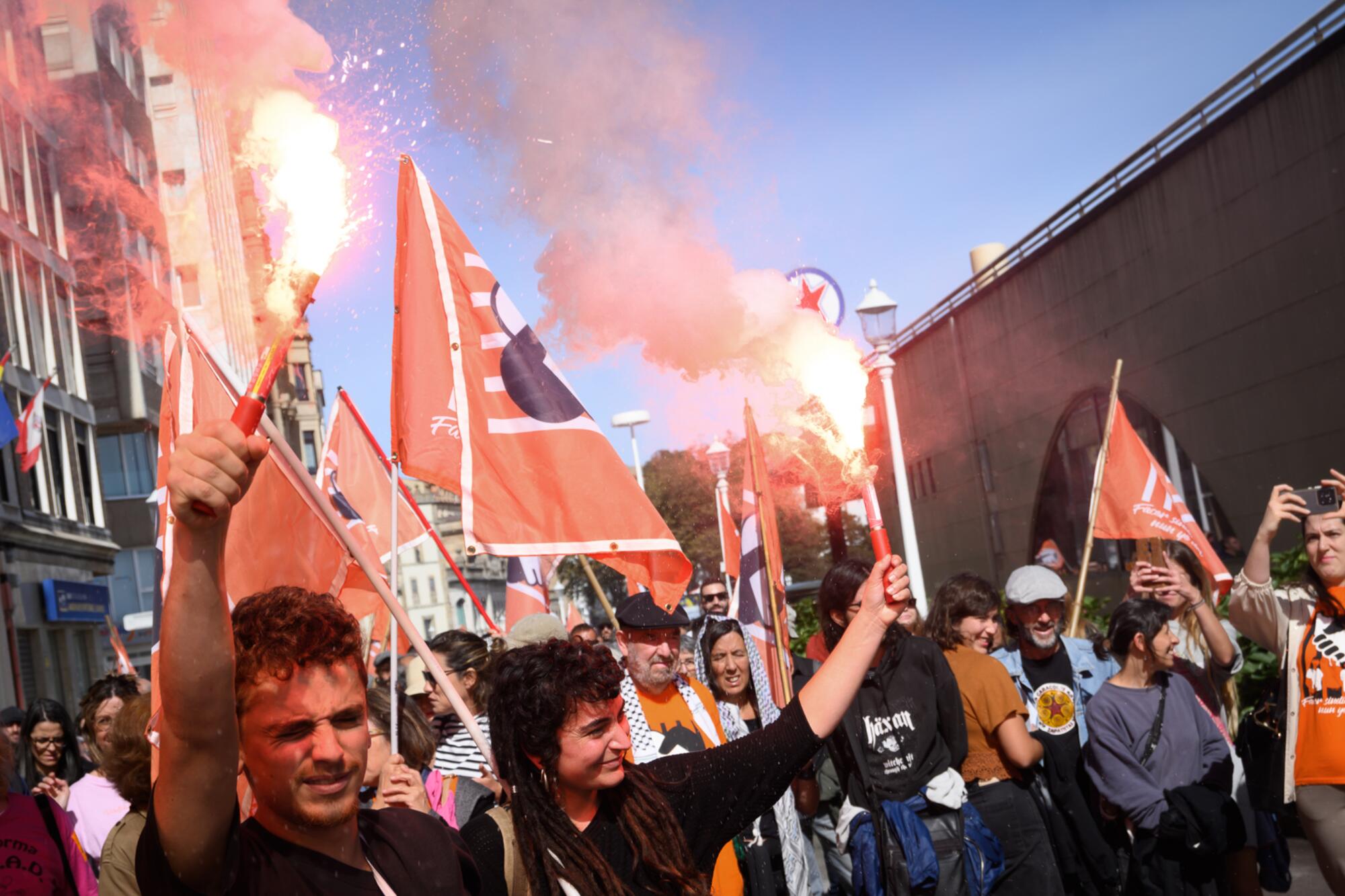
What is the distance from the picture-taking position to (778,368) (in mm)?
10023

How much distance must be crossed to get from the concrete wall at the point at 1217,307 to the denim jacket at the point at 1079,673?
28.0 feet

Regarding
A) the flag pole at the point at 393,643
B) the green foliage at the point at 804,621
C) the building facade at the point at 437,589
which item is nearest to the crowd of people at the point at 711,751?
the flag pole at the point at 393,643

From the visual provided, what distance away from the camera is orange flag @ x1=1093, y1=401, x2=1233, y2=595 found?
9305 millimetres

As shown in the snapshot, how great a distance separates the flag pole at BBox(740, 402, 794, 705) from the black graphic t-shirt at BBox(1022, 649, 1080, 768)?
1.25 m

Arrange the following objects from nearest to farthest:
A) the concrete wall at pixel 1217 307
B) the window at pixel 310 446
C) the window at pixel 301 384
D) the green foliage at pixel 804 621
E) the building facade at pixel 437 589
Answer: the concrete wall at pixel 1217 307
the green foliage at pixel 804 621
the window at pixel 301 384
the window at pixel 310 446
the building facade at pixel 437 589

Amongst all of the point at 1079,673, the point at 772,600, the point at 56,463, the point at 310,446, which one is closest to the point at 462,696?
the point at 772,600

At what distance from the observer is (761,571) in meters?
7.27

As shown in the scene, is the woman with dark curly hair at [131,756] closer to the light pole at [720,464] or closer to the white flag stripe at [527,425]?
the white flag stripe at [527,425]

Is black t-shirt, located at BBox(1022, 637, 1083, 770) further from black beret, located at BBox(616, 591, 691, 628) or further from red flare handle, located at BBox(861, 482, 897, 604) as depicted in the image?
red flare handle, located at BBox(861, 482, 897, 604)

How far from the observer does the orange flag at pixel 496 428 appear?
521 cm

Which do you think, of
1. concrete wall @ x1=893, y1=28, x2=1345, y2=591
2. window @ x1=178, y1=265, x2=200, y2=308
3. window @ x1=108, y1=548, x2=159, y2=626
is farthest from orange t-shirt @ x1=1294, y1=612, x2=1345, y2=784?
window @ x1=108, y1=548, x2=159, y2=626

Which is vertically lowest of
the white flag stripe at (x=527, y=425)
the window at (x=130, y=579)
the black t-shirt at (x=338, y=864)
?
the black t-shirt at (x=338, y=864)

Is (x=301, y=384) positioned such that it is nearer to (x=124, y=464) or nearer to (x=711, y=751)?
(x=124, y=464)

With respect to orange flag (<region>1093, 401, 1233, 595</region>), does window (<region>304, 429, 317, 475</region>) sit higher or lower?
higher
